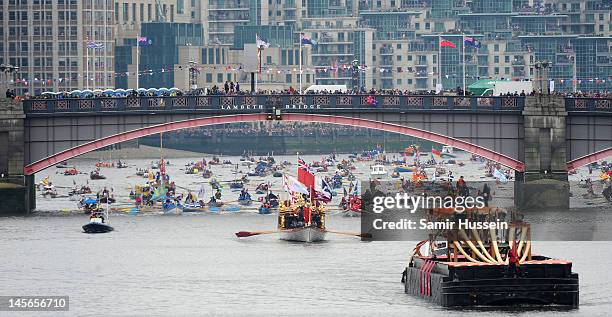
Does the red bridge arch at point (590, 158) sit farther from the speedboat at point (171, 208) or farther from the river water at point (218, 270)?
the speedboat at point (171, 208)

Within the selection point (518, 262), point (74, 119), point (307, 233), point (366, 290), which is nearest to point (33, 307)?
point (366, 290)

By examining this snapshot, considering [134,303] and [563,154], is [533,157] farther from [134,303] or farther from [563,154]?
[134,303]

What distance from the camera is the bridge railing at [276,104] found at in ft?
602

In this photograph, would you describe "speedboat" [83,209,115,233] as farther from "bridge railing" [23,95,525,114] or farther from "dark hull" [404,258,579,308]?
"dark hull" [404,258,579,308]

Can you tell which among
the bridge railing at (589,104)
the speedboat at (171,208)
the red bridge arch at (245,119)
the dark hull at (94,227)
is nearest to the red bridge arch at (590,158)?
the bridge railing at (589,104)

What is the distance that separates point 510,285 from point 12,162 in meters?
79.7

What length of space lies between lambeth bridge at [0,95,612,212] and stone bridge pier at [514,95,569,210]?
9 cm

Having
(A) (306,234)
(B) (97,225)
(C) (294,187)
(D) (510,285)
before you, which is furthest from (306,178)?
(D) (510,285)

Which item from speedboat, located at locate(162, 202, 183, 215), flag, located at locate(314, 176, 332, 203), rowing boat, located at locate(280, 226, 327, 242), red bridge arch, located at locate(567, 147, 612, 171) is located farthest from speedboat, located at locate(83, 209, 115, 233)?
red bridge arch, located at locate(567, 147, 612, 171)

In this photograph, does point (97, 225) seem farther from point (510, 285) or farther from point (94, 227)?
point (510, 285)

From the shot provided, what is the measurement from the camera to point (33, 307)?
4722 inches

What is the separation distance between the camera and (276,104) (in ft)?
610

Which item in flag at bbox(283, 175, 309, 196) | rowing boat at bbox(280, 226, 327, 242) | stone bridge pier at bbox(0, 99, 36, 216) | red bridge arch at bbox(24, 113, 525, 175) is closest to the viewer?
rowing boat at bbox(280, 226, 327, 242)

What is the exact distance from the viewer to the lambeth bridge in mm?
181000
